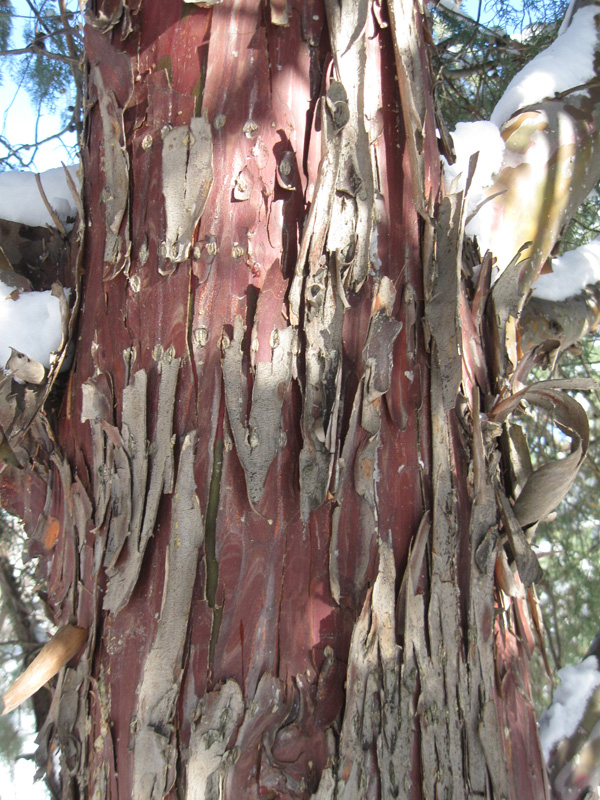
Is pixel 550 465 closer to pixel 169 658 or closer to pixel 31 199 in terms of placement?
pixel 169 658

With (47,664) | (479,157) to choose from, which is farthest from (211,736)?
(479,157)

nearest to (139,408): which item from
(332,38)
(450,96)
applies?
(332,38)

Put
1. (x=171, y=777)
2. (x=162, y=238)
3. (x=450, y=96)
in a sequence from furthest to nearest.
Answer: (x=450, y=96)
(x=162, y=238)
(x=171, y=777)

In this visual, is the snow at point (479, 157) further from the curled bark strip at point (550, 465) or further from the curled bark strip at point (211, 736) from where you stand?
the curled bark strip at point (211, 736)

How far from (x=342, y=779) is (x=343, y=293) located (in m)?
0.50

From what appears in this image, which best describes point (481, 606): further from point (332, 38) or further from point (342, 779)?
point (332, 38)

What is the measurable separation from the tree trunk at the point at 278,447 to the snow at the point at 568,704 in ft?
0.99

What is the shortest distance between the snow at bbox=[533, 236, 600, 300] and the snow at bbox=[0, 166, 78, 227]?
0.86 metres

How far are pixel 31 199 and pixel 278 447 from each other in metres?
0.62

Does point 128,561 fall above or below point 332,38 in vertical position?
below

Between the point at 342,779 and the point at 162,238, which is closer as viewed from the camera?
the point at 342,779

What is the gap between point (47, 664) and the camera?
2.28 feet

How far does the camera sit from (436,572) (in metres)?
0.68

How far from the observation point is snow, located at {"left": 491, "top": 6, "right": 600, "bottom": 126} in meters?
1.08
